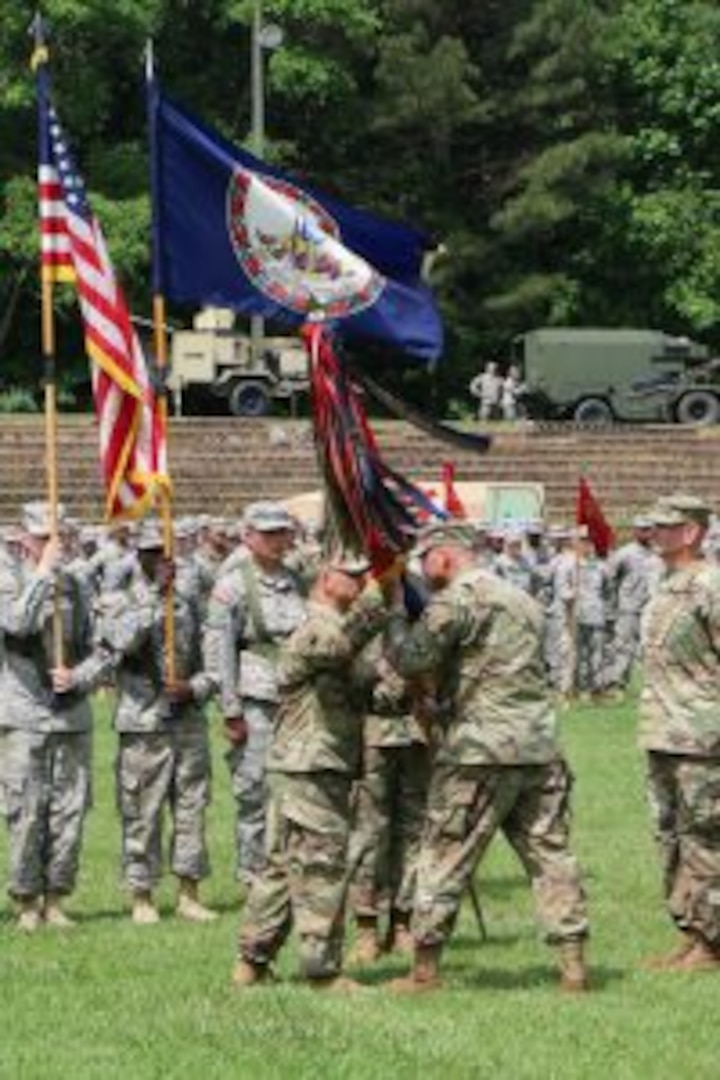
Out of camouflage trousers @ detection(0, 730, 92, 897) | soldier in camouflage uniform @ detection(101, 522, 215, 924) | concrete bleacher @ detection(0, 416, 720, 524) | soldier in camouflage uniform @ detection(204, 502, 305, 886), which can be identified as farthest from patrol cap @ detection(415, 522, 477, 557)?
concrete bleacher @ detection(0, 416, 720, 524)

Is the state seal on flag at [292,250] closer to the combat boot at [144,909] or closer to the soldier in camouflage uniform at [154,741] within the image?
the soldier in camouflage uniform at [154,741]

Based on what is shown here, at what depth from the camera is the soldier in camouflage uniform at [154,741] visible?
13445 millimetres

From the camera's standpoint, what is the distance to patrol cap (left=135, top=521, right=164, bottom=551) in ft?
44.3

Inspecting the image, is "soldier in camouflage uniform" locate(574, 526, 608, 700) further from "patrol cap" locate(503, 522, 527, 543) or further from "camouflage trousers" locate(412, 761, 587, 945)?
"camouflage trousers" locate(412, 761, 587, 945)

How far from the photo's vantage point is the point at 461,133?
5697cm

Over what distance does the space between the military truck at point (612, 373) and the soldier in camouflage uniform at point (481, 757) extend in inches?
1538

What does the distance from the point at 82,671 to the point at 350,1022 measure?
122 inches

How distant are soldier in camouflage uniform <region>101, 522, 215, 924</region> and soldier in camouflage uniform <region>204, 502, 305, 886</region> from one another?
17cm

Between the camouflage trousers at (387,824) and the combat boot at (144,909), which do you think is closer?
the camouflage trousers at (387,824)

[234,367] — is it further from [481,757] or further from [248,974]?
[481,757]

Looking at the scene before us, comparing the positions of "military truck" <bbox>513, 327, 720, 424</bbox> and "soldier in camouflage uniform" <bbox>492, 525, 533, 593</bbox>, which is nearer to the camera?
"soldier in camouflage uniform" <bbox>492, 525, 533, 593</bbox>

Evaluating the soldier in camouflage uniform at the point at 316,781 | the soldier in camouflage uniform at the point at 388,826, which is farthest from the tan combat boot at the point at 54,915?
the soldier in camouflage uniform at the point at 316,781

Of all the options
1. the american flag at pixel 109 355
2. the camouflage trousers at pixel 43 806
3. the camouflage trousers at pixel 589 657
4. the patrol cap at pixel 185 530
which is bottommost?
the camouflage trousers at pixel 589 657

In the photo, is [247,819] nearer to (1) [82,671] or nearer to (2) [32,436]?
(1) [82,671]
